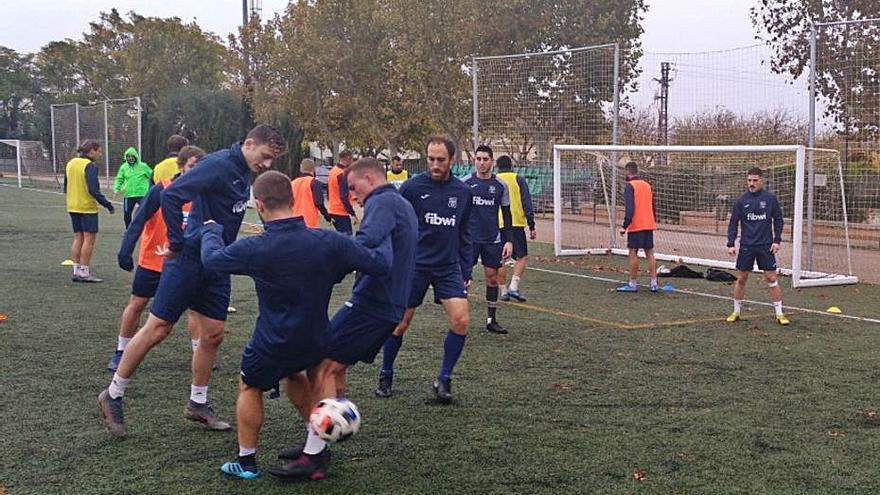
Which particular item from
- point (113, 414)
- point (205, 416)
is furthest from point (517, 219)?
point (113, 414)

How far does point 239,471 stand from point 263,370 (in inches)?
23.9

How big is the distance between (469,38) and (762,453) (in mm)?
22007

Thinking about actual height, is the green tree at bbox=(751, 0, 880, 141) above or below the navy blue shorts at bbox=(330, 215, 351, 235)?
above

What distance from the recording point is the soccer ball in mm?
4586

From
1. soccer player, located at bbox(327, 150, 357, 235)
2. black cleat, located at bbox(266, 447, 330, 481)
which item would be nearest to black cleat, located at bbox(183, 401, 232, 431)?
black cleat, located at bbox(266, 447, 330, 481)

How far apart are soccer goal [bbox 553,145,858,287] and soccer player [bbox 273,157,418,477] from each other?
9921 millimetres

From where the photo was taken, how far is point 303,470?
4918 millimetres

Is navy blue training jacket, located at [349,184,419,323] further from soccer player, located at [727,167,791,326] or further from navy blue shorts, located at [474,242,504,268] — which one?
soccer player, located at [727,167,791,326]

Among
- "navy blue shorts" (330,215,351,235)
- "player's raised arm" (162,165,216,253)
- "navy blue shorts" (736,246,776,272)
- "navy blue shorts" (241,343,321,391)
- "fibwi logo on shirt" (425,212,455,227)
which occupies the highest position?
"player's raised arm" (162,165,216,253)

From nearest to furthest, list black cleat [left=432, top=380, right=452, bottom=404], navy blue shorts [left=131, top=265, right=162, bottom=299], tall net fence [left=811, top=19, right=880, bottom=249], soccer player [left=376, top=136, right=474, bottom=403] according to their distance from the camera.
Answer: black cleat [left=432, top=380, right=452, bottom=404] → soccer player [left=376, top=136, right=474, bottom=403] → navy blue shorts [left=131, top=265, right=162, bottom=299] → tall net fence [left=811, top=19, right=880, bottom=249]

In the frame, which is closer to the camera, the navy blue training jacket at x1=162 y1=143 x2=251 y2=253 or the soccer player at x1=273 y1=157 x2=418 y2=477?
the soccer player at x1=273 y1=157 x2=418 y2=477

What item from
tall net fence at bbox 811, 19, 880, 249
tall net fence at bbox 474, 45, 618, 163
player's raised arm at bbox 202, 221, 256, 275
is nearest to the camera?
player's raised arm at bbox 202, 221, 256, 275

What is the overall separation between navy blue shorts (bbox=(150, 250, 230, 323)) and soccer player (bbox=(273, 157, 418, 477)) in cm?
91

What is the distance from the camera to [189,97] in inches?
1916
